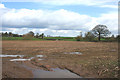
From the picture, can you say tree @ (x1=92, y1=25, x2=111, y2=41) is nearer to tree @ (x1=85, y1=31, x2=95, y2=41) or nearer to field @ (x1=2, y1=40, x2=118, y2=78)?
tree @ (x1=85, y1=31, x2=95, y2=41)

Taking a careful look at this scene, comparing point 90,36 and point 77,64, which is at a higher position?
point 90,36

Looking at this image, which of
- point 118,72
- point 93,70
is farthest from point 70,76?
point 118,72

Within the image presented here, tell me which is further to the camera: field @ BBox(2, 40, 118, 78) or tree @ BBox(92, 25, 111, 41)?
tree @ BBox(92, 25, 111, 41)

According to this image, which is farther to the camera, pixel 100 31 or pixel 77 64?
pixel 100 31

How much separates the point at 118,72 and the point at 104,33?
131 ft

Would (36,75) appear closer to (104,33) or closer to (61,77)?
(61,77)

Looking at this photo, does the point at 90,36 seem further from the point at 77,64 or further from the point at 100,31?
the point at 77,64

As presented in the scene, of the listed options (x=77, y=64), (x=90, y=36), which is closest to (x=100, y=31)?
(x=90, y=36)

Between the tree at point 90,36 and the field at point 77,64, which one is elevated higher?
the tree at point 90,36

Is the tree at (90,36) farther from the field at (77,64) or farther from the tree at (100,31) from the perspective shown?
the field at (77,64)

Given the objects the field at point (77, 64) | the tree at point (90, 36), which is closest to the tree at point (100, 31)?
the tree at point (90, 36)

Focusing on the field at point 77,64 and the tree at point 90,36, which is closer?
the field at point 77,64

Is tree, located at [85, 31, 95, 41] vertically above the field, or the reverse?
tree, located at [85, 31, 95, 41]

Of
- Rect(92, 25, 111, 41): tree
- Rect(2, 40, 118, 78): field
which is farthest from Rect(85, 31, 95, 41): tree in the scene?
Rect(2, 40, 118, 78): field
